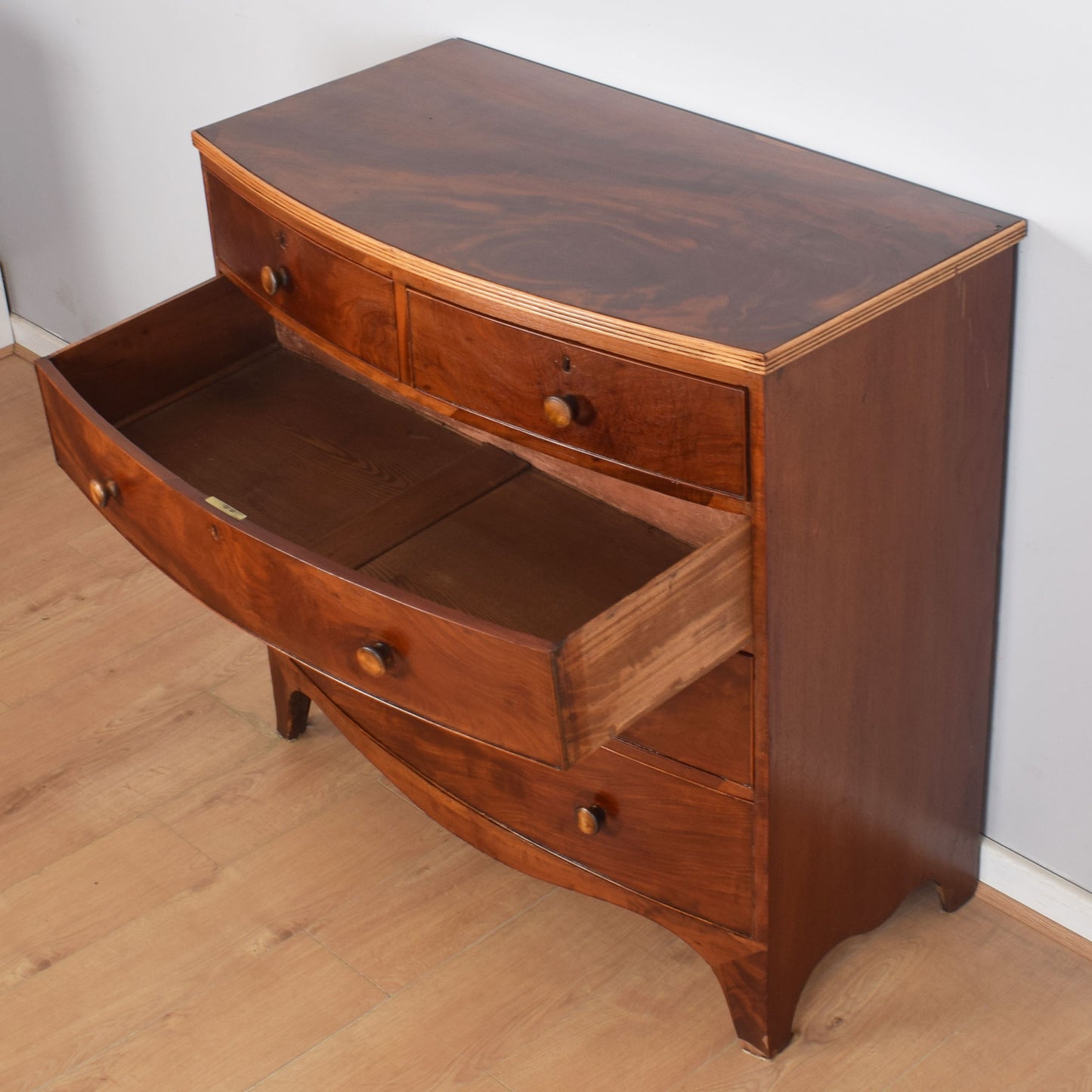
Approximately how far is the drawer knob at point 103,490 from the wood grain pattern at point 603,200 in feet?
1.01

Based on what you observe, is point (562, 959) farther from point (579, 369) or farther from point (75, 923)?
point (579, 369)

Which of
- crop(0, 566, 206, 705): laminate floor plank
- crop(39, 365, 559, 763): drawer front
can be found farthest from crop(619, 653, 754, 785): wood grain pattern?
crop(0, 566, 206, 705): laminate floor plank

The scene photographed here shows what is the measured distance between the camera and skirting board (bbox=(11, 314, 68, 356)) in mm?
2777

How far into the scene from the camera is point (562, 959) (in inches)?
66.1

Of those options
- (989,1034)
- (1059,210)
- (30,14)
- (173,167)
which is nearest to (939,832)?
(989,1034)

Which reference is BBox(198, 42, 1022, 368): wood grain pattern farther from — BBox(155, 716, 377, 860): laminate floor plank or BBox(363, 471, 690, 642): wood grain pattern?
BBox(155, 716, 377, 860): laminate floor plank

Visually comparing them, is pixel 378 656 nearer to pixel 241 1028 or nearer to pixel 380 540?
pixel 380 540

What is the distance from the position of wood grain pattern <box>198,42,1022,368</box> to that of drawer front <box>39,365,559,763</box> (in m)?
0.27

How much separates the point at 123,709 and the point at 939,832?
1.06 meters

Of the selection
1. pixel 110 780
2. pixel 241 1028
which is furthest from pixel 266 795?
pixel 241 1028

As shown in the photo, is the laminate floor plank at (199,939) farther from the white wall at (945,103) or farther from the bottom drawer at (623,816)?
the white wall at (945,103)

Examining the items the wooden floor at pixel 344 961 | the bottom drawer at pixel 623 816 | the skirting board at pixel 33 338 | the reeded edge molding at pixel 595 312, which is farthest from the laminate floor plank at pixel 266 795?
the skirting board at pixel 33 338

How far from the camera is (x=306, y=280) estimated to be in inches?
56.3

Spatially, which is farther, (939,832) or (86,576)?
(86,576)
